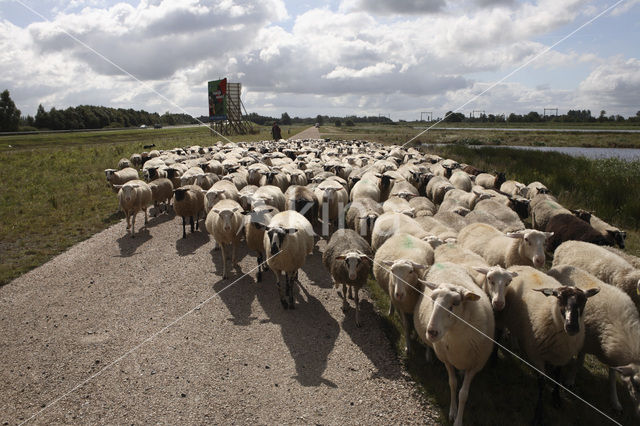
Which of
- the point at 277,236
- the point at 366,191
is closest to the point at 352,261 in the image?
the point at 277,236

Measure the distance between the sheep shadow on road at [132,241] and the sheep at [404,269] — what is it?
8417 mm

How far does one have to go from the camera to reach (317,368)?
6.49 metres

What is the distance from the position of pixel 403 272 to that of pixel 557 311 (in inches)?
93.0

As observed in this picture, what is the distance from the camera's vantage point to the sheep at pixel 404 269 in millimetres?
6434

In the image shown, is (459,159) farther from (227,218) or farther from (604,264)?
(227,218)

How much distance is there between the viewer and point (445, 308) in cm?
507

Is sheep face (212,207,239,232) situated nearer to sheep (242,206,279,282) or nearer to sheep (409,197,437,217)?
sheep (242,206,279,282)

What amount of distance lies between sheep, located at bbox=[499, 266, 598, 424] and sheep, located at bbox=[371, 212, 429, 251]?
323cm

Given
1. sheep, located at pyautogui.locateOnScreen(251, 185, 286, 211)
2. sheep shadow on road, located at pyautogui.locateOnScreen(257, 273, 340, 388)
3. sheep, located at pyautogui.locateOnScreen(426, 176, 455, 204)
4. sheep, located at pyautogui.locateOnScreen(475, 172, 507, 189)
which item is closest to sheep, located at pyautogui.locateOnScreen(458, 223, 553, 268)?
sheep shadow on road, located at pyautogui.locateOnScreen(257, 273, 340, 388)

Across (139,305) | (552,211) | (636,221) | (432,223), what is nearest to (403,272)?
(432,223)

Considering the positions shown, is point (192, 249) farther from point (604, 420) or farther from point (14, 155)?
point (14, 155)

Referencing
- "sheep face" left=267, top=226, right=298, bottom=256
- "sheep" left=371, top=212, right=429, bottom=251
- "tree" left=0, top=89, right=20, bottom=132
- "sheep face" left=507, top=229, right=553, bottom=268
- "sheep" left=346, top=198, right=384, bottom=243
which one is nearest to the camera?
"sheep face" left=507, top=229, right=553, bottom=268

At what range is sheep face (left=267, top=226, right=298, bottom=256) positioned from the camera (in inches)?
329

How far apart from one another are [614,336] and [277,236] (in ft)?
21.0
